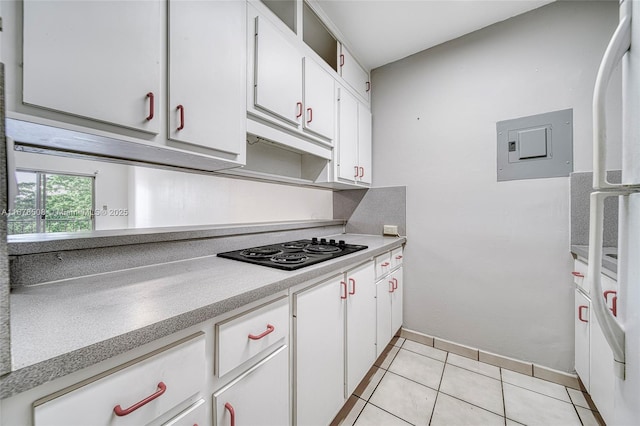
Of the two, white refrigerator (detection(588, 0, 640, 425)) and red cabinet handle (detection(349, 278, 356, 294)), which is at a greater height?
white refrigerator (detection(588, 0, 640, 425))

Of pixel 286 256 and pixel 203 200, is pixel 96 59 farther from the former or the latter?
pixel 286 256

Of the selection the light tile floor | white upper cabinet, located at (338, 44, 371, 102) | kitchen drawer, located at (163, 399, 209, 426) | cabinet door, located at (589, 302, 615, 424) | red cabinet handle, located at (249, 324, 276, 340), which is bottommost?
the light tile floor

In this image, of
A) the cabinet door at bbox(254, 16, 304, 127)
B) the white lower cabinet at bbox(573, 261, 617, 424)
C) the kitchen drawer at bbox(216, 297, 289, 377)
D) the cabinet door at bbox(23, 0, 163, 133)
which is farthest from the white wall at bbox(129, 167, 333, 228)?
the white lower cabinet at bbox(573, 261, 617, 424)

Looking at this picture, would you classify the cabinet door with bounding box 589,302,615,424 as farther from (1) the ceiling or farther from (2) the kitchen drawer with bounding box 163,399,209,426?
(1) the ceiling

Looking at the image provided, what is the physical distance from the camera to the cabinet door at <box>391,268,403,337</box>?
1989 mm

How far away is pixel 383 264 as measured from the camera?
178 cm

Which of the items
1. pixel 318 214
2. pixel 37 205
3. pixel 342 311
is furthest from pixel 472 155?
pixel 37 205

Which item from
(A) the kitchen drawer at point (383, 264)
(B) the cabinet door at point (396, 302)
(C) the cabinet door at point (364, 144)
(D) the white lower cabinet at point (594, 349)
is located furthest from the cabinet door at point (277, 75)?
(D) the white lower cabinet at point (594, 349)

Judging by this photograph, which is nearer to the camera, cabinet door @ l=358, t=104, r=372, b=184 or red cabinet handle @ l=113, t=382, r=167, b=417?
red cabinet handle @ l=113, t=382, r=167, b=417

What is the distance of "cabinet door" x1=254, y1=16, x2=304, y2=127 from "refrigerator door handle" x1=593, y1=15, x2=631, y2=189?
4.06 ft

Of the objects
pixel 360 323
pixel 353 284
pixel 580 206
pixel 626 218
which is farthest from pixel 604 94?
pixel 360 323

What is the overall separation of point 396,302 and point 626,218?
5.24 ft

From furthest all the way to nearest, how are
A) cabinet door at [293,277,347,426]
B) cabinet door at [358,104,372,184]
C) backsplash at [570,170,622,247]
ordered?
cabinet door at [358,104,372,184] → backsplash at [570,170,622,247] → cabinet door at [293,277,347,426]

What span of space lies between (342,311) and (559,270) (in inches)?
61.3
